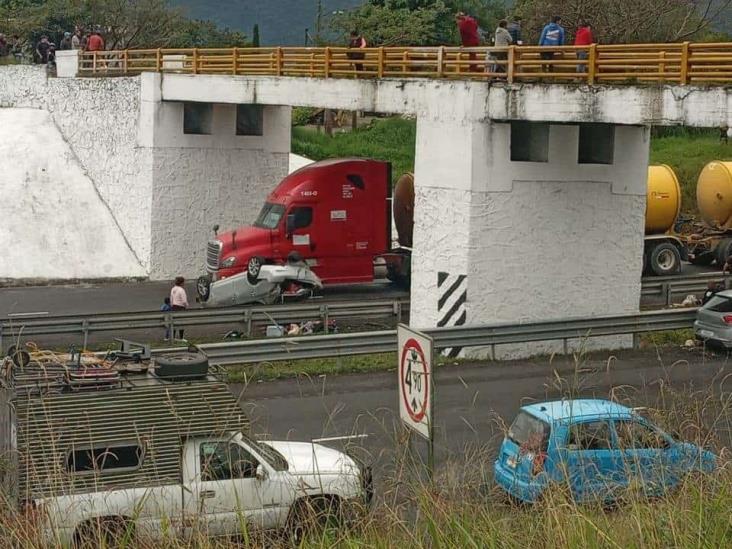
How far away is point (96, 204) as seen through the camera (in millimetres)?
34188

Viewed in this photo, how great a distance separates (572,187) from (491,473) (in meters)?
15.2

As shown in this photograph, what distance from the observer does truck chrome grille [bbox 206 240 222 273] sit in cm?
2836

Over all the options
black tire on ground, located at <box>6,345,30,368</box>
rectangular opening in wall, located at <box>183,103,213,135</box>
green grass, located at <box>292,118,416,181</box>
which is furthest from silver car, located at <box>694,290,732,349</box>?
green grass, located at <box>292,118,416,181</box>

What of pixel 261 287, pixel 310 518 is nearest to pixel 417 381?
pixel 310 518

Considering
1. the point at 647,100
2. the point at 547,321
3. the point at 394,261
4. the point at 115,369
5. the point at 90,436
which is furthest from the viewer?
the point at 394,261

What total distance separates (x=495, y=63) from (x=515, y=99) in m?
0.85

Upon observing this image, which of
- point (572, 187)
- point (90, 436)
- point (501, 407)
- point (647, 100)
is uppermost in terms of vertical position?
point (647, 100)

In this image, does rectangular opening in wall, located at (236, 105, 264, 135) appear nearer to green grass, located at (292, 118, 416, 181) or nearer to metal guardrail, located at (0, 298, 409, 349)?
metal guardrail, located at (0, 298, 409, 349)

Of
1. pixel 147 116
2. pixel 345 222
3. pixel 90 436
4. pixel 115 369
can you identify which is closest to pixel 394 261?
pixel 345 222

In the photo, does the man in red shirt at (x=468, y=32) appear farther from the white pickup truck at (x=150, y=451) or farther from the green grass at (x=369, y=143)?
the green grass at (x=369, y=143)

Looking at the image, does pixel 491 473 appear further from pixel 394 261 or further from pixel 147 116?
pixel 147 116

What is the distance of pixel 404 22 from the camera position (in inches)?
2479

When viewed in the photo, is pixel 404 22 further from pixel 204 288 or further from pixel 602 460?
pixel 602 460

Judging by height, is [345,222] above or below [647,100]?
below
